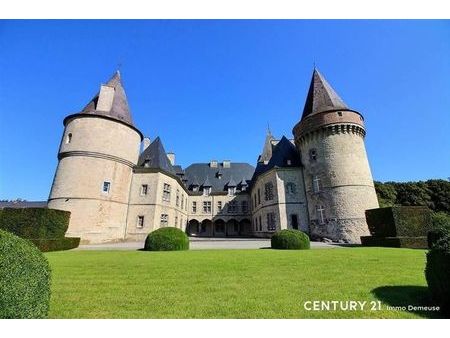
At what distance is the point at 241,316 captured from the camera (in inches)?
143

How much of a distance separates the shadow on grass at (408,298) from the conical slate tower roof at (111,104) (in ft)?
74.8

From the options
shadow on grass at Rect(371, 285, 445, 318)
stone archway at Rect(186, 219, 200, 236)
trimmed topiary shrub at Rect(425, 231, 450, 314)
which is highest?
stone archway at Rect(186, 219, 200, 236)

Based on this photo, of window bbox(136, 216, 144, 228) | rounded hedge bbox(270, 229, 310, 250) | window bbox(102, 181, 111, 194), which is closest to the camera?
rounded hedge bbox(270, 229, 310, 250)

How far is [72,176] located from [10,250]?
770 inches

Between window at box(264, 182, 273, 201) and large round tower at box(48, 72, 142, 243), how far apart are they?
531 inches

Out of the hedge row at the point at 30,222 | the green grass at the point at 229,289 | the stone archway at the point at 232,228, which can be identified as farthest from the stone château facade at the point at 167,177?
the green grass at the point at 229,289

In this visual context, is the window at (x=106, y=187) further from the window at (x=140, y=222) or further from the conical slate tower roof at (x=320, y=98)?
the conical slate tower roof at (x=320, y=98)

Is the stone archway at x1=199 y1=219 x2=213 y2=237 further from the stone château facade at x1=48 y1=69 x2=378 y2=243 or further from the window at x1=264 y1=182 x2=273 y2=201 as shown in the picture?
the window at x1=264 y1=182 x2=273 y2=201

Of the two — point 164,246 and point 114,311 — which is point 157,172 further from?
point 114,311

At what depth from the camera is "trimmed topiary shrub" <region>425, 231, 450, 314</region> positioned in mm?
3662

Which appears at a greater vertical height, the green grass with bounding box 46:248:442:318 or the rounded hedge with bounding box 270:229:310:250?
the rounded hedge with bounding box 270:229:310:250

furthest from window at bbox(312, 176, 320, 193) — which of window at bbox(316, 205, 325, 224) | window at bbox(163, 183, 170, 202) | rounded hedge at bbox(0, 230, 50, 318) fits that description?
rounded hedge at bbox(0, 230, 50, 318)

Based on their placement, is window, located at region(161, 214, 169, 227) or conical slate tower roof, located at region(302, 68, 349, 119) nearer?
conical slate tower roof, located at region(302, 68, 349, 119)

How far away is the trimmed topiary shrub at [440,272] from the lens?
12.0 ft
